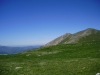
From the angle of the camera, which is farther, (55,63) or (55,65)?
(55,63)

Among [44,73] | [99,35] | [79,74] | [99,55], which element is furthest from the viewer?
[99,35]

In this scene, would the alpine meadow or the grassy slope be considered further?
the alpine meadow

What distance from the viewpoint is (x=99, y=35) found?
389 ft

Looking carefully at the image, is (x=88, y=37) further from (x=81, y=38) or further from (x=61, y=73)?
(x=61, y=73)

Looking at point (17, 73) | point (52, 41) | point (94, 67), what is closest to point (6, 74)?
point (17, 73)

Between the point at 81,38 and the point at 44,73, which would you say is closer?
the point at 44,73

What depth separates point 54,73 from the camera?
76.2 feet

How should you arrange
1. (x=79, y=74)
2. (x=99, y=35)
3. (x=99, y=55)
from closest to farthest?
(x=79, y=74) < (x=99, y=55) < (x=99, y=35)

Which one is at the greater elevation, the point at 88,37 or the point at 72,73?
the point at 88,37

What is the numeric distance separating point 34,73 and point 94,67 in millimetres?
9264

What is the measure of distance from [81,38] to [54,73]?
104609 mm

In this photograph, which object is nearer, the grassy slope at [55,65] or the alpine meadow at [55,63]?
the grassy slope at [55,65]

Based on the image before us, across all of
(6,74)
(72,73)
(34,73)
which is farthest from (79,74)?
(6,74)

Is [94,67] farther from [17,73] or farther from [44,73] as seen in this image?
[17,73]
